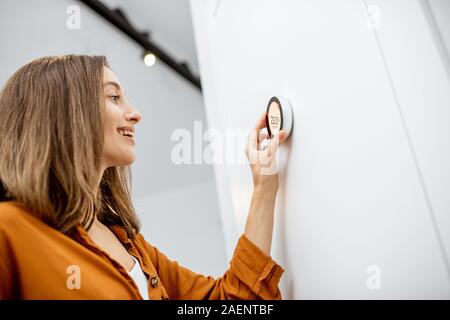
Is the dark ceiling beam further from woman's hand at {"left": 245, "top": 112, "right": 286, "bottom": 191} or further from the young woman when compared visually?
woman's hand at {"left": 245, "top": 112, "right": 286, "bottom": 191}

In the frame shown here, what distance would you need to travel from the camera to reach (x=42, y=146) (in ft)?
2.08

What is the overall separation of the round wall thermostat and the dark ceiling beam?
1.92 metres

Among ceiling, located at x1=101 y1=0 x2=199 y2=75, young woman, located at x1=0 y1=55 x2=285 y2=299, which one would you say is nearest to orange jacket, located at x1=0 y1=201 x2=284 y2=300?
young woman, located at x1=0 y1=55 x2=285 y2=299

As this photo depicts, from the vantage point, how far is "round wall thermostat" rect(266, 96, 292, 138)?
0.70 m

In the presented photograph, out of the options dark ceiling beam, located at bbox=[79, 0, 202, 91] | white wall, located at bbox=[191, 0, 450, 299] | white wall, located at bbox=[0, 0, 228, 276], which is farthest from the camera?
dark ceiling beam, located at bbox=[79, 0, 202, 91]

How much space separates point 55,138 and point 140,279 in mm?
332

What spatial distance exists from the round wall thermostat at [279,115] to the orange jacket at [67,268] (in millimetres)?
246

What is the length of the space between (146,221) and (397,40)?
2.42m

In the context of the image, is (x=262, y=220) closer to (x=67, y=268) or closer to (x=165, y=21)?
(x=67, y=268)

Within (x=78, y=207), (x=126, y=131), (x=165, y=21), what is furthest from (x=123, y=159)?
(x=165, y=21)

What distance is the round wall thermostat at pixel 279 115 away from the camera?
0.70m
